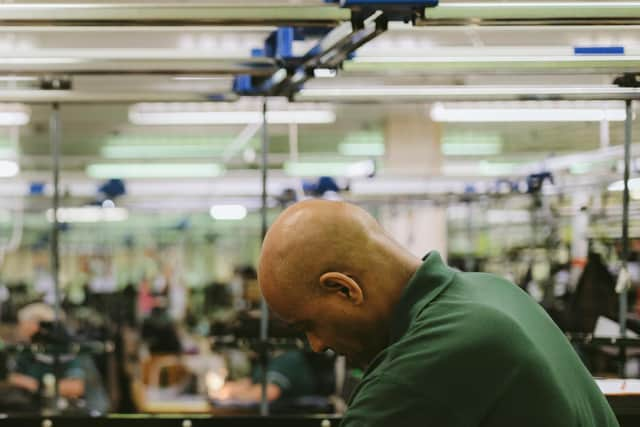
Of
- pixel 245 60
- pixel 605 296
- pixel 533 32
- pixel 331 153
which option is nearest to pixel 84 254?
pixel 331 153

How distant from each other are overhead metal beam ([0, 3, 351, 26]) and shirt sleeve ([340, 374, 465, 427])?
0.89m

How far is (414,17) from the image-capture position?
1.76m

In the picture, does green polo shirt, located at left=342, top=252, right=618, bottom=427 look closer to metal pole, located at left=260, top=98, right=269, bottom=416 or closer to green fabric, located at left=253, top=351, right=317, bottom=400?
metal pole, located at left=260, top=98, right=269, bottom=416

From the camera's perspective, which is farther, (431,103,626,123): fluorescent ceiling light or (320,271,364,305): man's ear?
(431,103,626,123): fluorescent ceiling light

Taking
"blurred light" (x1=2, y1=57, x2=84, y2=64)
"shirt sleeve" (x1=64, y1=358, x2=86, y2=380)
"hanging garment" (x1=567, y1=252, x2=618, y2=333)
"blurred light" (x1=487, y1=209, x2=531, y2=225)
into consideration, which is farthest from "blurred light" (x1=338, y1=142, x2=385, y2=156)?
"blurred light" (x1=2, y1=57, x2=84, y2=64)

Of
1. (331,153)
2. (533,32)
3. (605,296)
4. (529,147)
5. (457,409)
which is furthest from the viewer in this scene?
(331,153)

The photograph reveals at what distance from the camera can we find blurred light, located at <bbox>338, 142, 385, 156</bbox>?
1368 centimetres

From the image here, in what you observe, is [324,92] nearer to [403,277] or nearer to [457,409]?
[403,277]

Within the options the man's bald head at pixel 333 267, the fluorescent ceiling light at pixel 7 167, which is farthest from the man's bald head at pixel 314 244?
the fluorescent ceiling light at pixel 7 167

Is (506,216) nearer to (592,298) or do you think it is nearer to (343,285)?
(592,298)

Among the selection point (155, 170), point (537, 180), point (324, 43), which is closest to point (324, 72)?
point (324, 43)

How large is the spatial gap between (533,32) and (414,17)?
18.0 feet

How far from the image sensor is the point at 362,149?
547 inches

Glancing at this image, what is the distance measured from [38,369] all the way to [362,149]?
8.35m
